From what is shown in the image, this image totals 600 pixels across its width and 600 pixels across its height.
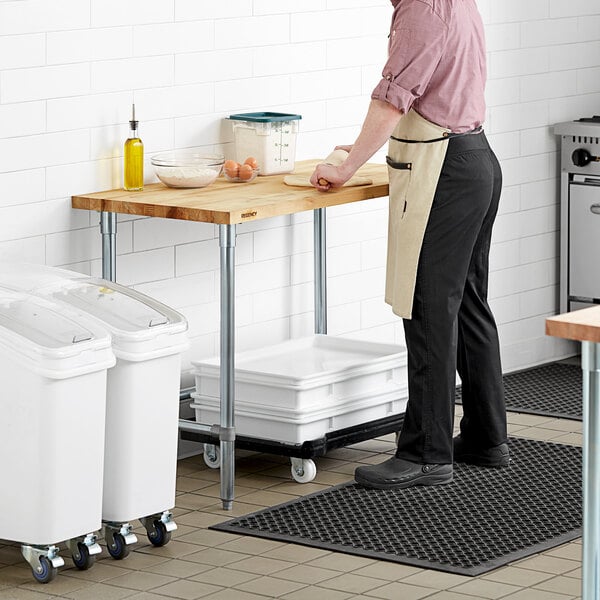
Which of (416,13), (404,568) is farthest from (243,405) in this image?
(416,13)

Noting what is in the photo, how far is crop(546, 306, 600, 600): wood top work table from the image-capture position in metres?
3.11

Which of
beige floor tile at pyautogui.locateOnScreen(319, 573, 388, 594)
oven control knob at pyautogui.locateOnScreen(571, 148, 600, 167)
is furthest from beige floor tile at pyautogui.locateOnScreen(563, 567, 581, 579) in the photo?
oven control knob at pyautogui.locateOnScreen(571, 148, 600, 167)

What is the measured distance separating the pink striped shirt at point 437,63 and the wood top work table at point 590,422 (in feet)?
5.03

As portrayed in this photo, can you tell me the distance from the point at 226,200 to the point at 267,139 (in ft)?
1.93

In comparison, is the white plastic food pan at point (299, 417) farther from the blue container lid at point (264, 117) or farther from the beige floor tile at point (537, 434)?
the blue container lid at point (264, 117)

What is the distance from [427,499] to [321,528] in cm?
44

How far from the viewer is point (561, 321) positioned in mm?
3121

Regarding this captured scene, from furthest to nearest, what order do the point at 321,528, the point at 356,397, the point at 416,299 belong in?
the point at 356,397 → the point at 416,299 → the point at 321,528

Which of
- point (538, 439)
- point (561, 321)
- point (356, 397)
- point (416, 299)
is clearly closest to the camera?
point (561, 321)

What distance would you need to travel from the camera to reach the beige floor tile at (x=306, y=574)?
160 inches

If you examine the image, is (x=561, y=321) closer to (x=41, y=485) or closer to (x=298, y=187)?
(x=41, y=485)

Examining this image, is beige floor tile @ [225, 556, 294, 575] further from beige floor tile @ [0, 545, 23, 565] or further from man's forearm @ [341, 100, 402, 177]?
man's forearm @ [341, 100, 402, 177]

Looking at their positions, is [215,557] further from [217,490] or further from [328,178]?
[328,178]

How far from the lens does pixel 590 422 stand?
10.4ft
